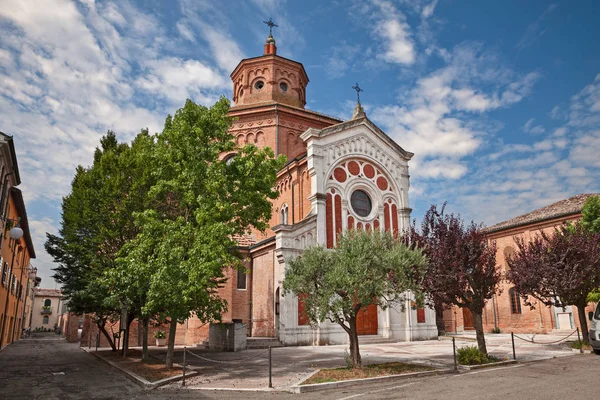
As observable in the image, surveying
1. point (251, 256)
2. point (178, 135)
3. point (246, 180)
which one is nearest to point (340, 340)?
point (251, 256)

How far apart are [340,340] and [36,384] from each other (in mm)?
14208

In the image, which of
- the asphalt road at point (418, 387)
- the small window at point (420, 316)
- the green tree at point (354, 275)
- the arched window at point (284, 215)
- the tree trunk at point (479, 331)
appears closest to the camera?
the asphalt road at point (418, 387)

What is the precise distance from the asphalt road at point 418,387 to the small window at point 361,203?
43.4 ft

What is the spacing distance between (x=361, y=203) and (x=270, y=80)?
1404 centimetres

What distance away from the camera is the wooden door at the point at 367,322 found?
23517mm

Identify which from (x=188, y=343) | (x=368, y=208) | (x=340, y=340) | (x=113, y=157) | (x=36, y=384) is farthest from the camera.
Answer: (x=368, y=208)

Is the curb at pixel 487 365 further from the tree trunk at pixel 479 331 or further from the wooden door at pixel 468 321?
the wooden door at pixel 468 321

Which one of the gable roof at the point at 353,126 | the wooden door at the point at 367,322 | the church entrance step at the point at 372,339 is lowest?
the church entrance step at the point at 372,339

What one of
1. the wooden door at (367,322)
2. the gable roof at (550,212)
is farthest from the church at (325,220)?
the gable roof at (550,212)

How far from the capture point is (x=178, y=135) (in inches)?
535

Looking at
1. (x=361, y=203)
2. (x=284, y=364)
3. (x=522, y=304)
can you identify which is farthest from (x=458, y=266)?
(x=522, y=304)

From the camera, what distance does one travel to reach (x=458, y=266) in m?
13.6

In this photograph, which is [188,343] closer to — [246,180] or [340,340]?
[340,340]

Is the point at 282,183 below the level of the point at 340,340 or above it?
above
